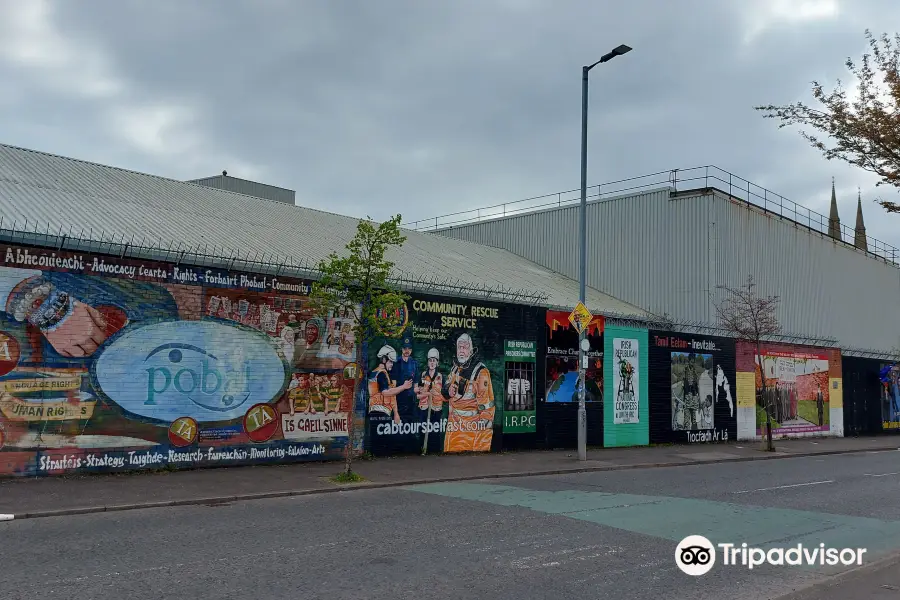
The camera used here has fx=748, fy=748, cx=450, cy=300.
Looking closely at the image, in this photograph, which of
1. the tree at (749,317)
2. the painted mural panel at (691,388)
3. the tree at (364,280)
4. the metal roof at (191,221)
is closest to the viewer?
the tree at (364,280)

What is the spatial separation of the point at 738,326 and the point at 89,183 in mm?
21658

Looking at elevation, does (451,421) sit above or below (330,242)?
below

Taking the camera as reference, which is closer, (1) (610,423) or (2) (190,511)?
(2) (190,511)

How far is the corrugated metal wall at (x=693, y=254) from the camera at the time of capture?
97.3 ft

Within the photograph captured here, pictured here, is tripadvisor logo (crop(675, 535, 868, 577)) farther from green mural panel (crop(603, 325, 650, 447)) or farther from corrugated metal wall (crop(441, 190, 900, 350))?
corrugated metal wall (crop(441, 190, 900, 350))

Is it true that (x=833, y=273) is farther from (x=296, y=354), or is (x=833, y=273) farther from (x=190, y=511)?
(x=190, y=511)

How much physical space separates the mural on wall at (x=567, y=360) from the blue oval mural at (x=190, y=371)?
30.0 ft

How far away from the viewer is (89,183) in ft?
64.3

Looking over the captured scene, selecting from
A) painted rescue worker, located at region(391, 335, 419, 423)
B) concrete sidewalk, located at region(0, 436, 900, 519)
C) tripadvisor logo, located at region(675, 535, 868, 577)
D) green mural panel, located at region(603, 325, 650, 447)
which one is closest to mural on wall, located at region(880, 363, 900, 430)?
concrete sidewalk, located at region(0, 436, 900, 519)

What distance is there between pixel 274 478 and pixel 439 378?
6563 mm

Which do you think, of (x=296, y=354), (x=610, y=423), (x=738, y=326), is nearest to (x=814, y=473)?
(x=610, y=423)

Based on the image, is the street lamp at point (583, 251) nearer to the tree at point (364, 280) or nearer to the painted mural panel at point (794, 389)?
the tree at point (364, 280)

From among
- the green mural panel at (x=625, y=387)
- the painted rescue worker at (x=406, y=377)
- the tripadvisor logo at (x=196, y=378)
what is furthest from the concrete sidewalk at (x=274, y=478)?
the tripadvisor logo at (x=196, y=378)

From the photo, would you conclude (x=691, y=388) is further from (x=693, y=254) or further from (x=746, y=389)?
(x=693, y=254)
